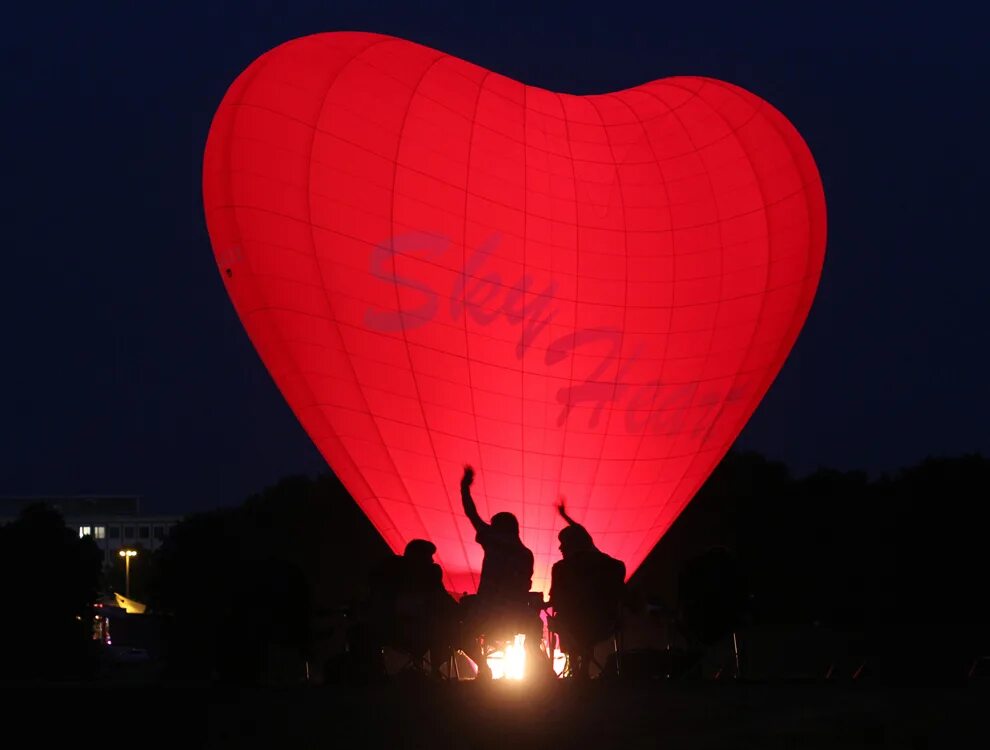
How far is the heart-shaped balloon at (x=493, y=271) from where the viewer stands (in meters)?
19.1

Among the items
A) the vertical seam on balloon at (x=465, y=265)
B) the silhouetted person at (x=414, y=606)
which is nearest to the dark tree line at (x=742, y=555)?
the vertical seam on balloon at (x=465, y=265)

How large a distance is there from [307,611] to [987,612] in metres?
31.3

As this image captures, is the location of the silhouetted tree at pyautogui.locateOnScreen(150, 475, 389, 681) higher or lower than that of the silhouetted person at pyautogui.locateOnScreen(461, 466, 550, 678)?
higher

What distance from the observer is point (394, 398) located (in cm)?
1955

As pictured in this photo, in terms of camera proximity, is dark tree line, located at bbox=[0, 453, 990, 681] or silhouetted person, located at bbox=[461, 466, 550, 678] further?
dark tree line, located at bbox=[0, 453, 990, 681]

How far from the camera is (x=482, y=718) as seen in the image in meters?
8.72

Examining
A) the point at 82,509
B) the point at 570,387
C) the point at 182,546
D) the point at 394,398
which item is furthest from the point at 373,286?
the point at 82,509

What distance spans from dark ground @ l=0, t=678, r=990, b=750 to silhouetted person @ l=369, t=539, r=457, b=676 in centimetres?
80

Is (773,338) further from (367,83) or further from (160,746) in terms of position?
(160,746)

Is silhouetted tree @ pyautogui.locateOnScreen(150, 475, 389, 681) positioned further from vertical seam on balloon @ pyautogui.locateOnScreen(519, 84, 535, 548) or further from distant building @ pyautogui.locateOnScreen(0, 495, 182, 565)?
distant building @ pyautogui.locateOnScreen(0, 495, 182, 565)

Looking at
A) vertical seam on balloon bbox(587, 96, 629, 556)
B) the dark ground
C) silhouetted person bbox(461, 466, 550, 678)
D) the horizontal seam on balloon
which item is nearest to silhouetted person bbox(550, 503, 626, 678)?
silhouetted person bbox(461, 466, 550, 678)

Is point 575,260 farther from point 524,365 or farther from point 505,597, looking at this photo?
point 505,597

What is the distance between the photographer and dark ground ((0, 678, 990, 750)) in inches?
329

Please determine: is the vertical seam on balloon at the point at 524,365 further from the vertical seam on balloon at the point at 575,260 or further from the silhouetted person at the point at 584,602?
the silhouetted person at the point at 584,602
